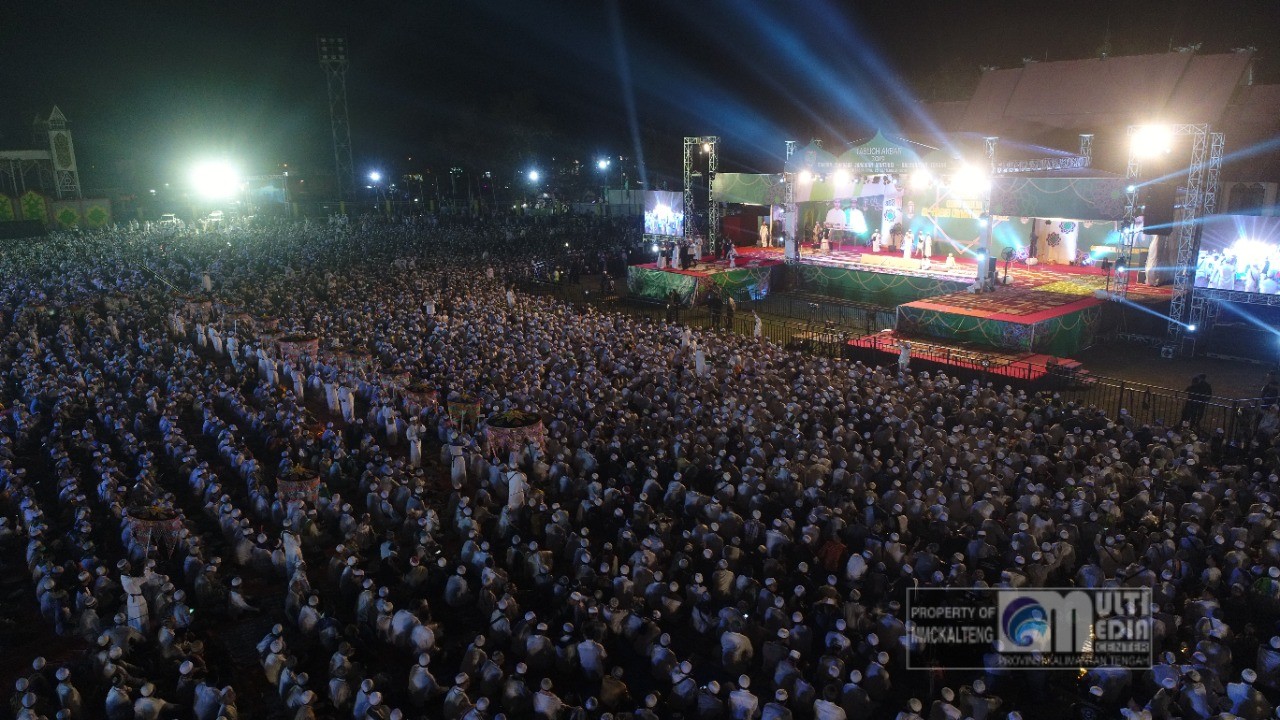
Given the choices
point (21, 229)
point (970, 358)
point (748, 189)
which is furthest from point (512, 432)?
point (21, 229)

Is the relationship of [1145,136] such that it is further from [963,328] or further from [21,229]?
[21,229]

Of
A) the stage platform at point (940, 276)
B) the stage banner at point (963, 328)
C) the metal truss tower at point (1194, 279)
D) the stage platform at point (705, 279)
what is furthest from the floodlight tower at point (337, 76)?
the metal truss tower at point (1194, 279)

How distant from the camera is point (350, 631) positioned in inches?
295

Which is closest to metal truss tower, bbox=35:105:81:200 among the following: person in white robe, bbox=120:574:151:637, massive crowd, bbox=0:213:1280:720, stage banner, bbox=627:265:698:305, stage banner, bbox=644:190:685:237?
stage banner, bbox=644:190:685:237

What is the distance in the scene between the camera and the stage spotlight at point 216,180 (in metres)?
57.1

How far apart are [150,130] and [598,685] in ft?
213

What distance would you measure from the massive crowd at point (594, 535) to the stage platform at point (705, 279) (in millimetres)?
7460

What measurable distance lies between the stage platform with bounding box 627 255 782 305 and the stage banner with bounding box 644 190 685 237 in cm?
210

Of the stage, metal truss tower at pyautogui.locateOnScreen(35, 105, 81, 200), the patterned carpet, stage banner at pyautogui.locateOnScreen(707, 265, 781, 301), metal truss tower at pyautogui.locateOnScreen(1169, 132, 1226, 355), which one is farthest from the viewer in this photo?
metal truss tower at pyautogui.locateOnScreen(35, 105, 81, 200)

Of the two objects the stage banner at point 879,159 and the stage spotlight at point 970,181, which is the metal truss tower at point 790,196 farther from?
the stage spotlight at point 970,181

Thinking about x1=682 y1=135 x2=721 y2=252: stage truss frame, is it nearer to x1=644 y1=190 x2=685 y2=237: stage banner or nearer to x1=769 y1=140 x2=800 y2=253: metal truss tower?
x1=644 y1=190 x2=685 y2=237: stage banner

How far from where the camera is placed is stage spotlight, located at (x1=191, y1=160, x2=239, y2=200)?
187 ft

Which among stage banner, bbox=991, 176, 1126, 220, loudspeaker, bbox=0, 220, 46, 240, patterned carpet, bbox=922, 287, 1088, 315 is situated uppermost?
stage banner, bbox=991, 176, 1126, 220

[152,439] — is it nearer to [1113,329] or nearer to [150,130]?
[1113,329]
